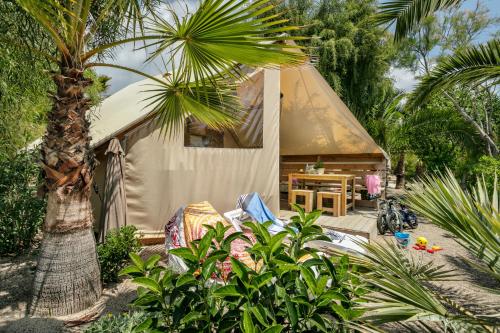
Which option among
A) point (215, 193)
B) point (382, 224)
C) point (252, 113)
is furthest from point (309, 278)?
point (252, 113)

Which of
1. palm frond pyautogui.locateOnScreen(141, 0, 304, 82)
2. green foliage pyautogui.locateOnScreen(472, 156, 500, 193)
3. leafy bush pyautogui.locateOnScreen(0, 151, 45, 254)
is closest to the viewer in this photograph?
palm frond pyautogui.locateOnScreen(141, 0, 304, 82)

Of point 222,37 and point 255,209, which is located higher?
point 222,37

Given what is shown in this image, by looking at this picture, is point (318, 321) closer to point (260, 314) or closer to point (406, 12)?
point (260, 314)

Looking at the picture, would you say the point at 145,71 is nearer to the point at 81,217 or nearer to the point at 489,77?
the point at 81,217

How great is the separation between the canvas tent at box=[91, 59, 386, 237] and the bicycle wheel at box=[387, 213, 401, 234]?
2.25 m

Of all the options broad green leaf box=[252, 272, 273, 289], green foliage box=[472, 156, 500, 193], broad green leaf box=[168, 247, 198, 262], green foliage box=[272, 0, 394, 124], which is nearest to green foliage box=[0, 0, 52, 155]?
broad green leaf box=[168, 247, 198, 262]

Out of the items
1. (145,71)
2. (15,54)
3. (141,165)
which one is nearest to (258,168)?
(141,165)

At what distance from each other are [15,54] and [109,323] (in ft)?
13.6

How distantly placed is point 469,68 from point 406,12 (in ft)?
4.33

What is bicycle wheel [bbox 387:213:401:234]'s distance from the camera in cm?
657

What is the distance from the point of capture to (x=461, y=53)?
4441mm

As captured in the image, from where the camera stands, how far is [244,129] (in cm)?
795

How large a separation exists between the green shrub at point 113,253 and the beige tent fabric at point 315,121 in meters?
5.94

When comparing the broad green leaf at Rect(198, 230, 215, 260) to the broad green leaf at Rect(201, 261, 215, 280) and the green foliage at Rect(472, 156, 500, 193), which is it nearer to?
the broad green leaf at Rect(201, 261, 215, 280)
